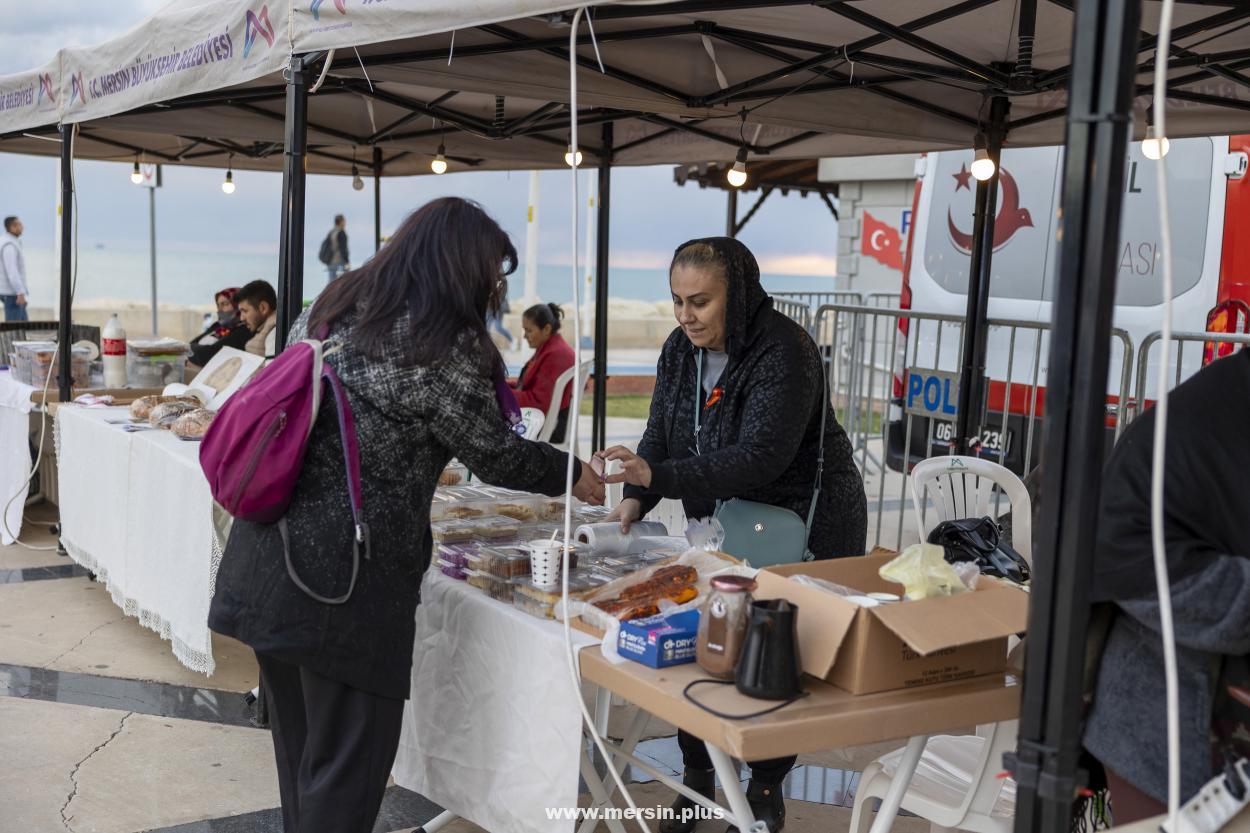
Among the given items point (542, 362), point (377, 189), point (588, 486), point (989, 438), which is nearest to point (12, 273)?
point (377, 189)

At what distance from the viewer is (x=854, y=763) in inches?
149

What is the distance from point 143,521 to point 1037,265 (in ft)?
15.3

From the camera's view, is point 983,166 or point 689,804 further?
point 983,166

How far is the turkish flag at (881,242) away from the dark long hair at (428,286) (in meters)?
13.5

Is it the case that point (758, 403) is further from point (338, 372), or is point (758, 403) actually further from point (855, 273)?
point (855, 273)

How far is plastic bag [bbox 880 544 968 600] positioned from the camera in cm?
→ 207

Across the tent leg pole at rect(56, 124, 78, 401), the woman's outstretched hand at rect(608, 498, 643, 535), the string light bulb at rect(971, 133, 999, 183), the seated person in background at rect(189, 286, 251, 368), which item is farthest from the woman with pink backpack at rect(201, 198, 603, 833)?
the seated person in background at rect(189, 286, 251, 368)

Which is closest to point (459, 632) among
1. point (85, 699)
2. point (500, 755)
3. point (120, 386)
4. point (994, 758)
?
point (500, 755)

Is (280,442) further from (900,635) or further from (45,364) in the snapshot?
(45,364)

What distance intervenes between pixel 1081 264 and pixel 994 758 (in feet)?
3.70

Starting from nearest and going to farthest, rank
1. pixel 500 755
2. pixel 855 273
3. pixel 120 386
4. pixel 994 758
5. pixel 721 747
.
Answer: pixel 721 747 → pixel 994 758 → pixel 500 755 → pixel 120 386 → pixel 855 273

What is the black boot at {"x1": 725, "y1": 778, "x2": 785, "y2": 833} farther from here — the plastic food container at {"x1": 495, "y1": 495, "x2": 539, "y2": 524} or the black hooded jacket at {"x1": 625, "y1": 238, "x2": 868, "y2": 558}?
the plastic food container at {"x1": 495, "y1": 495, "x2": 539, "y2": 524}

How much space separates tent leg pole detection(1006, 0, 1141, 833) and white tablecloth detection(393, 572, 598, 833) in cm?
97

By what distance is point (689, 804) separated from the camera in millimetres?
3199
